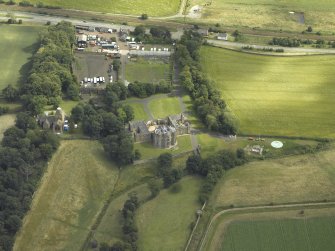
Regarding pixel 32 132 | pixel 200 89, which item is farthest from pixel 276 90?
pixel 32 132

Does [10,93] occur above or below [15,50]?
below

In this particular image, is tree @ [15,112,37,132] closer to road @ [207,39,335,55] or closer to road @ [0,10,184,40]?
road @ [0,10,184,40]

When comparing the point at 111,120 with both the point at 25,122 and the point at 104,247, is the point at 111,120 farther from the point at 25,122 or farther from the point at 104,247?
the point at 104,247

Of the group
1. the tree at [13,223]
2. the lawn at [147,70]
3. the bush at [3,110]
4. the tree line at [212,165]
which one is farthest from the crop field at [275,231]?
the bush at [3,110]

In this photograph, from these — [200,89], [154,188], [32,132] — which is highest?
[200,89]

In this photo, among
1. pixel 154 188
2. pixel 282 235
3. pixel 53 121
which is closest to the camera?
pixel 282 235

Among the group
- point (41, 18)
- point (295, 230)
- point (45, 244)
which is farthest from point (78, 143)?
point (41, 18)

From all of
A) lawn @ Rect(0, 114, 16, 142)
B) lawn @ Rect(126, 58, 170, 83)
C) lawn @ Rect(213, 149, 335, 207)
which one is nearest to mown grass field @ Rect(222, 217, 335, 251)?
lawn @ Rect(213, 149, 335, 207)

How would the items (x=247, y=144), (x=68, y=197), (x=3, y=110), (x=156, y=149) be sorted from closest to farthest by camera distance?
(x=68, y=197) < (x=156, y=149) < (x=247, y=144) < (x=3, y=110)
